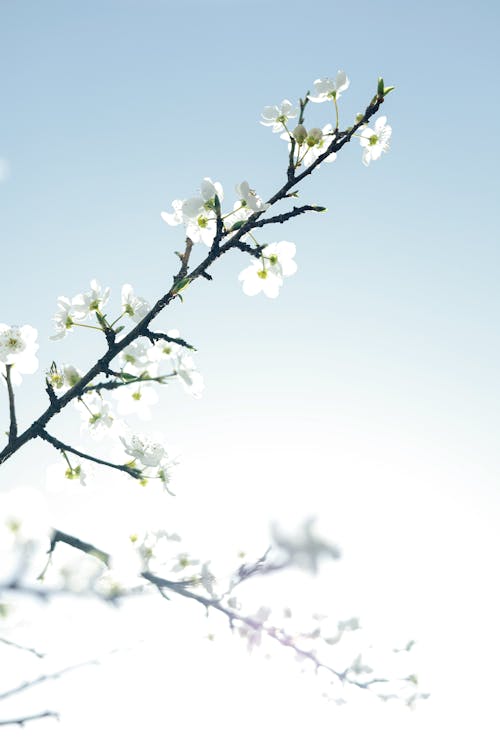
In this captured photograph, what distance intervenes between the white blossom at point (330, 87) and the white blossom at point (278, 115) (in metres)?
0.16

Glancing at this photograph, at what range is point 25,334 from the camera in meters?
2.66

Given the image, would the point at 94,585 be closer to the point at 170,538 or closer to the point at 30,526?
the point at 30,526

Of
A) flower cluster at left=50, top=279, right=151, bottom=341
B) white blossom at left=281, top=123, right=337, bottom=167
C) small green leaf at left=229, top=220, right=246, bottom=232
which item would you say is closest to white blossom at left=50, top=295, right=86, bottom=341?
flower cluster at left=50, top=279, right=151, bottom=341

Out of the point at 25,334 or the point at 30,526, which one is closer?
the point at 30,526

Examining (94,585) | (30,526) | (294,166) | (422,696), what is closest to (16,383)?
(30,526)

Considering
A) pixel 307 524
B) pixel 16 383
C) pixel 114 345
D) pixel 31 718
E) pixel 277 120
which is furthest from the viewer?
pixel 277 120

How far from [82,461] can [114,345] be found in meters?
0.80

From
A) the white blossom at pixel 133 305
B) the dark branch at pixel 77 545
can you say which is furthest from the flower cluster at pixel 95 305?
the dark branch at pixel 77 545

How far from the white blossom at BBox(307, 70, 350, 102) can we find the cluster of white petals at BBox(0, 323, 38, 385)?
72.3 inches

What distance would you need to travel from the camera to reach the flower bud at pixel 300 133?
2.60m

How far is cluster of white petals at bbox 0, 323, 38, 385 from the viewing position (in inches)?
104

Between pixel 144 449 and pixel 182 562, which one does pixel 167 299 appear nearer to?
pixel 144 449

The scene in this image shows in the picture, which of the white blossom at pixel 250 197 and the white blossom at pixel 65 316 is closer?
the white blossom at pixel 250 197

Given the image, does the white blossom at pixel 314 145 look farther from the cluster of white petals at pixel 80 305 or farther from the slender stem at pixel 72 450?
the slender stem at pixel 72 450
